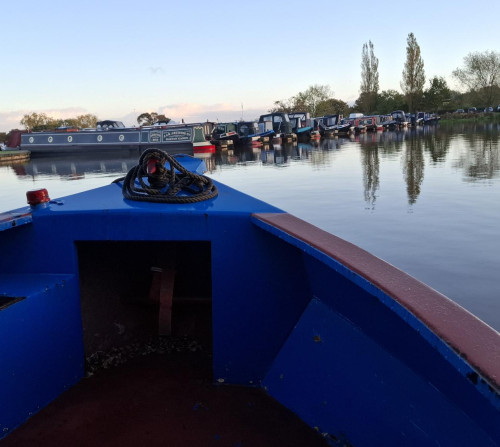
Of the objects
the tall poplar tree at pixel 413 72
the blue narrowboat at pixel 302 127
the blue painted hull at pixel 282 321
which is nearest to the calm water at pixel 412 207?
the blue painted hull at pixel 282 321

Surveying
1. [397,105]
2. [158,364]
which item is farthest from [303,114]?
[158,364]

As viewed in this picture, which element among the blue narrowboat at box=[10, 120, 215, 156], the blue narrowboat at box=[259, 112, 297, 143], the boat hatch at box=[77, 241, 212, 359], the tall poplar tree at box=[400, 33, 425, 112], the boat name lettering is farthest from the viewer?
the tall poplar tree at box=[400, 33, 425, 112]

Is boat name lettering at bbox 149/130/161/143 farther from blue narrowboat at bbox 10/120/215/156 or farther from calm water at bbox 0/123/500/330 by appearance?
calm water at bbox 0/123/500/330

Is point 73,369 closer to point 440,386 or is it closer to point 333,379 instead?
point 333,379

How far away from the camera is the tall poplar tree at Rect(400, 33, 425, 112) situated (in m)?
66.9

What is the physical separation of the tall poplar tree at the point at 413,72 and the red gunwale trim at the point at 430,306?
7329 centimetres

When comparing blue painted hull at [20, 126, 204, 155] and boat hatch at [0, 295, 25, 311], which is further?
blue painted hull at [20, 126, 204, 155]

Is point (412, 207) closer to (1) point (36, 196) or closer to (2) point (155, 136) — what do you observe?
(1) point (36, 196)

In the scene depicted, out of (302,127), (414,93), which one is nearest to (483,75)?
(414,93)

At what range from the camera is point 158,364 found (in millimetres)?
2725

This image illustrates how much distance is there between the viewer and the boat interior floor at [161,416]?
2.01 m

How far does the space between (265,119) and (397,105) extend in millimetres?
45263

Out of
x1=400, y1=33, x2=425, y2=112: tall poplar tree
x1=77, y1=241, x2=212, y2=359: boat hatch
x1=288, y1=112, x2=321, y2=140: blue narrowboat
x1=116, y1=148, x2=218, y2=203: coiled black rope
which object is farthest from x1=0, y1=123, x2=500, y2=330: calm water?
x1=400, y1=33, x2=425, y2=112: tall poplar tree

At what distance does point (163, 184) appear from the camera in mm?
2668
